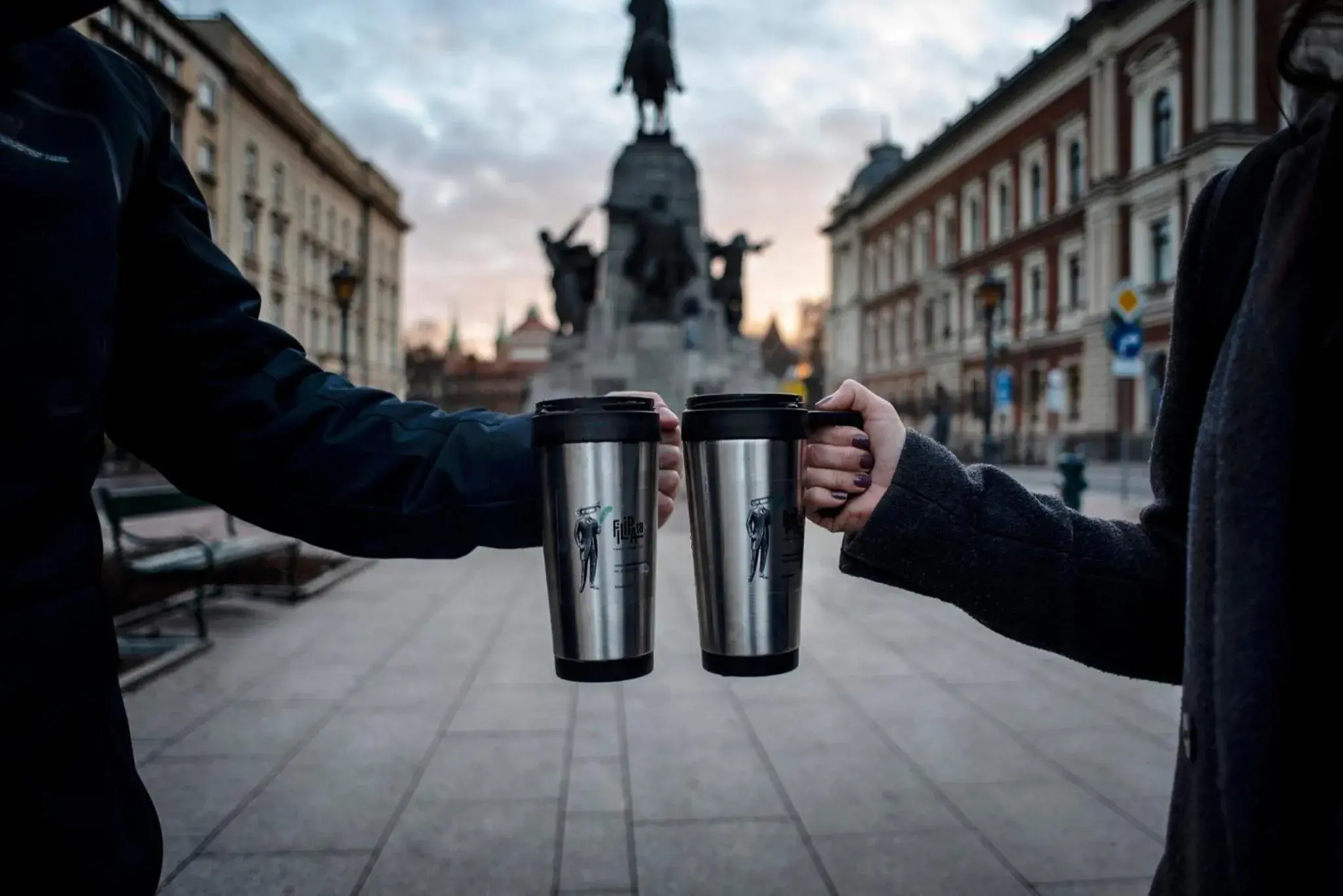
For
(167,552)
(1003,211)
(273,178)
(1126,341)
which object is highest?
(273,178)

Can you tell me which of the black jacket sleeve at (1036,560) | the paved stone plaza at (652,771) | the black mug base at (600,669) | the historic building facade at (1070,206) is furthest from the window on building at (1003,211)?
the black mug base at (600,669)

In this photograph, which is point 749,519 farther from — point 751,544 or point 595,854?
point 595,854

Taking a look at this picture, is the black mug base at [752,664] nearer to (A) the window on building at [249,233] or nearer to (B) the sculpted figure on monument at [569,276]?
(B) the sculpted figure on monument at [569,276]

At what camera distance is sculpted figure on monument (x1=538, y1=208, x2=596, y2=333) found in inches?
821

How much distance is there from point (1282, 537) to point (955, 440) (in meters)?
41.9

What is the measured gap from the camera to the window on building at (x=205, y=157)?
114 ft

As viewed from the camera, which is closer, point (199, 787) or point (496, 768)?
point (199, 787)

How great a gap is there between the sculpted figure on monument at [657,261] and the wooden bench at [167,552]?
41.6ft

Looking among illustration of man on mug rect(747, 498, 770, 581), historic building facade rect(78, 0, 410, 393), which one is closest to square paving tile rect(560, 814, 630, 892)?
illustration of man on mug rect(747, 498, 770, 581)

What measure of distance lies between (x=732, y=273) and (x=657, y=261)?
2.05 meters

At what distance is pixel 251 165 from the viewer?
3988 centimetres

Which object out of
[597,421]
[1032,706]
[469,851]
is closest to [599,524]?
Result: [597,421]

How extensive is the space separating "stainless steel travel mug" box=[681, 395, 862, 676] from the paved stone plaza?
6.29 ft

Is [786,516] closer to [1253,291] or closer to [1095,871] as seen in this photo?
[1253,291]
